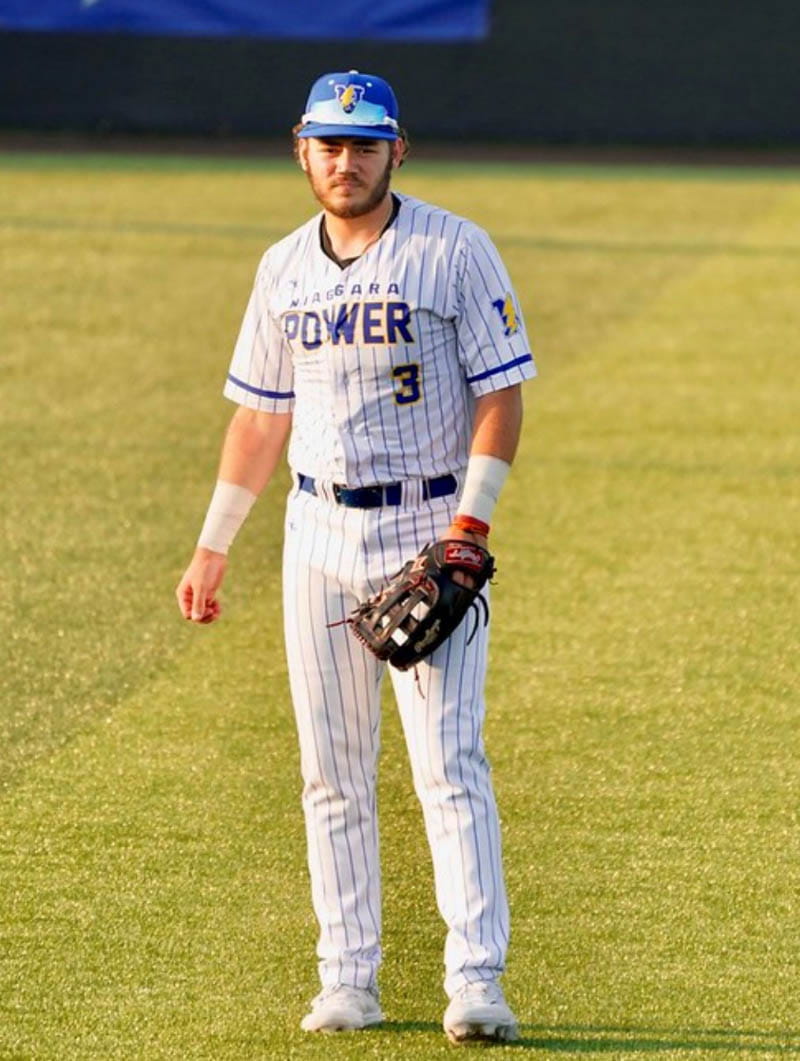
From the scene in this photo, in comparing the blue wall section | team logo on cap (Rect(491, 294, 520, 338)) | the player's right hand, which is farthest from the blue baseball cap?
the blue wall section

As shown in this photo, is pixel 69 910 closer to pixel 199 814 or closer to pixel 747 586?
pixel 199 814

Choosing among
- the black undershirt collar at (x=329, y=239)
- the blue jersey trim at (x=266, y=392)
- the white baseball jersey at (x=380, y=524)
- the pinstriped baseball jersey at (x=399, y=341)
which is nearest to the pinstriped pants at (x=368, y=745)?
the white baseball jersey at (x=380, y=524)

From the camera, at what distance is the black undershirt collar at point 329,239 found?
423 centimetres

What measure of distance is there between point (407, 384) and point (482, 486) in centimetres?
27

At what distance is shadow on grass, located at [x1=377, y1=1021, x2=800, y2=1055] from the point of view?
13.8 feet

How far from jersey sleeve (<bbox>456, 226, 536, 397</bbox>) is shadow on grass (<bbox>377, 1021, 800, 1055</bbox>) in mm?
1306

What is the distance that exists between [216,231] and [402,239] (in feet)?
43.6

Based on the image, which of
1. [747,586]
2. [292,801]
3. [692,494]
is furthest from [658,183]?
[292,801]

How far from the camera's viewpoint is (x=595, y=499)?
941cm

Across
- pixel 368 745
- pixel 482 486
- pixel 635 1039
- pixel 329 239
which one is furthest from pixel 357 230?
pixel 635 1039

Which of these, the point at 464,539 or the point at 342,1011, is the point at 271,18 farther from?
the point at 342,1011

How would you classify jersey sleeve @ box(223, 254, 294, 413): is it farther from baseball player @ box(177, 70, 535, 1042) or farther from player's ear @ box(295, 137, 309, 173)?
player's ear @ box(295, 137, 309, 173)

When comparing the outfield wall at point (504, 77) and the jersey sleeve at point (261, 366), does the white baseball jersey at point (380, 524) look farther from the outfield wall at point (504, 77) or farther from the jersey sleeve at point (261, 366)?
the outfield wall at point (504, 77)

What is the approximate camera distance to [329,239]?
4.27m
